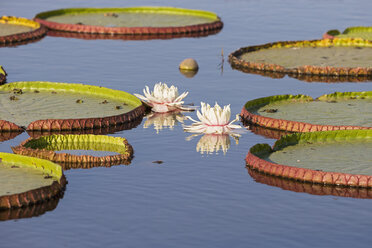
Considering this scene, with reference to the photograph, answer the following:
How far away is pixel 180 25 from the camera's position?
27109mm

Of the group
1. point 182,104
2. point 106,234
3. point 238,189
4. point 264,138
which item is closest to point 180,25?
point 182,104

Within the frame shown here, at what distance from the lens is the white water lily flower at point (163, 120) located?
17.1 metres

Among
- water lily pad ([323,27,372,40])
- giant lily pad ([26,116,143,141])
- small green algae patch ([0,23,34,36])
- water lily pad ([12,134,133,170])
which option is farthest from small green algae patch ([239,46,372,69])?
water lily pad ([12,134,133,170])

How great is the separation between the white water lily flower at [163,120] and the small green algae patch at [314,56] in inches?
184

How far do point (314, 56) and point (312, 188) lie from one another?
944 cm

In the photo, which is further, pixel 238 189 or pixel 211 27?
pixel 211 27

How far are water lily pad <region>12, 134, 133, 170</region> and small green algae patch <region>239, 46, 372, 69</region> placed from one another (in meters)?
7.36

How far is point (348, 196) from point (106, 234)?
142 inches

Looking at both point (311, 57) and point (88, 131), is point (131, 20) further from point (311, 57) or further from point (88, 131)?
point (88, 131)

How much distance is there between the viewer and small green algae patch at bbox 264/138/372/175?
13977mm

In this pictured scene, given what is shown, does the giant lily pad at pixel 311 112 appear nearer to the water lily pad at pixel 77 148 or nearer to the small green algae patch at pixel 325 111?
the small green algae patch at pixel 325 111

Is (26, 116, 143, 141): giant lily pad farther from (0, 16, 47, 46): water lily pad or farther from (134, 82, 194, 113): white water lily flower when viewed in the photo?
(0, 16, 47, 46): water lily pad

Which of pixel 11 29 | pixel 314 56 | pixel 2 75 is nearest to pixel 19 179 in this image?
pixel 2 75

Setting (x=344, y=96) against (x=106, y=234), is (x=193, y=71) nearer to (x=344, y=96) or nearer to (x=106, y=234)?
(x=344, y=96)
